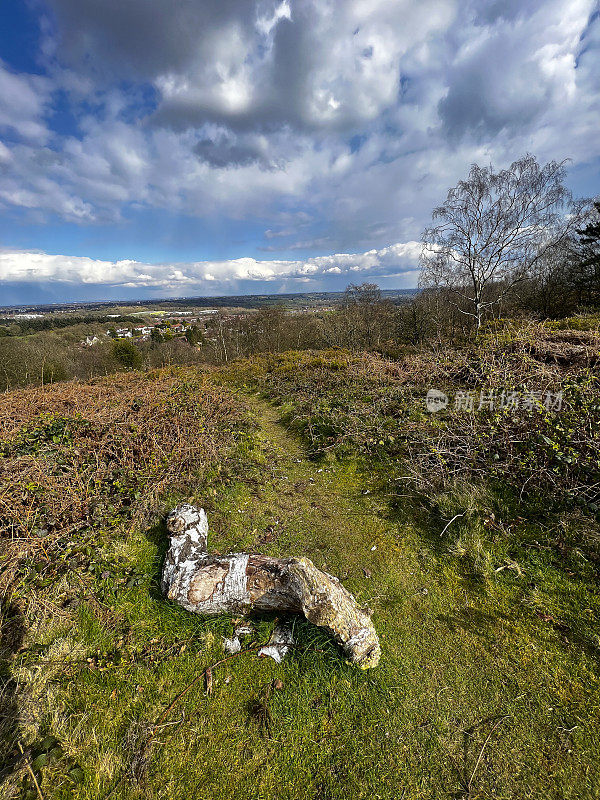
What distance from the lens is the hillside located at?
2.02m

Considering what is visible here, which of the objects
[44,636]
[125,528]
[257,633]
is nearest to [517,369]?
[257,633]

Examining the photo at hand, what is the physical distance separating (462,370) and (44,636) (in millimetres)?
8649

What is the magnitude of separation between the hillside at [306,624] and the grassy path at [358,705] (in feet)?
0.04

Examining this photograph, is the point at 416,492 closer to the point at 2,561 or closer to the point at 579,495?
the point at 579,495

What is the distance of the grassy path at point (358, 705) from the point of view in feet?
6.42

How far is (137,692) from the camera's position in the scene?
244 centimetres

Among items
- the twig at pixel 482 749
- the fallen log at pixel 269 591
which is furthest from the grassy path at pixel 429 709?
the fallen log at pixel 269 591

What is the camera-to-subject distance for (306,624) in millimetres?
2773

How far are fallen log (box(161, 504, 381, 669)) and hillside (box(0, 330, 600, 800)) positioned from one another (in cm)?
16

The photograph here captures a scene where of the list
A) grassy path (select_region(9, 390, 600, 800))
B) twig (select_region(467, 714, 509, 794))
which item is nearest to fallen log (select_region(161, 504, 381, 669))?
grassy path (select_region(9, 390, 600, 800))

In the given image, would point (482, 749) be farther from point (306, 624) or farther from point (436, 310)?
point (436, 310)

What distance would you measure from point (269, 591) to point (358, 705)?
1.04 m

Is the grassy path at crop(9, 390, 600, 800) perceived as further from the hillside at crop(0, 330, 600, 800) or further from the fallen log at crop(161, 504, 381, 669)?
the fallen log at crop(161, 504, 381, 669)

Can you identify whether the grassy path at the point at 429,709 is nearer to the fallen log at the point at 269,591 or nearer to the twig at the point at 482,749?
the twig at the point at 482,749
